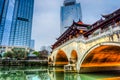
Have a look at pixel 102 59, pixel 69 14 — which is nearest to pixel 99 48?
pixel 102 59

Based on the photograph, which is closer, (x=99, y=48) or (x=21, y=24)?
(x=99, y=48)

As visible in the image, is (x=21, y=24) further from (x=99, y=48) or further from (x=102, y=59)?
(x=99, y=48)

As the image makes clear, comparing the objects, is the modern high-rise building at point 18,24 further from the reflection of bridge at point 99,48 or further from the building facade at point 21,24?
the reflection of bridge at point 99,48

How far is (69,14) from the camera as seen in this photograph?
382 ft

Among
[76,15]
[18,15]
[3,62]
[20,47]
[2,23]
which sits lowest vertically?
[3,62]

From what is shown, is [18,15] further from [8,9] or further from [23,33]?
[23,33]

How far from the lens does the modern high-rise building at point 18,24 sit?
75438 mm

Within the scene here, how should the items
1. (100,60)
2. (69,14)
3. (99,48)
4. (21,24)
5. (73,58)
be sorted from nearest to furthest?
(99,48), (100,60), (73,58), (21,24), (69,14)

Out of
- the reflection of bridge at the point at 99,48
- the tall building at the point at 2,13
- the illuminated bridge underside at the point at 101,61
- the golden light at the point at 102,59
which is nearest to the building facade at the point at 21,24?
the tall building at the point at 2,13

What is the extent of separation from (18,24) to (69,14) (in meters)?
53.3

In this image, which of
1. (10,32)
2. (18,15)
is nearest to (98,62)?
(10,32)

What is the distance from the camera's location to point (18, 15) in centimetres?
8212

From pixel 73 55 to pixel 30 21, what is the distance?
70267 mm

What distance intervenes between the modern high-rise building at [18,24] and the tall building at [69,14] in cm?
3667
